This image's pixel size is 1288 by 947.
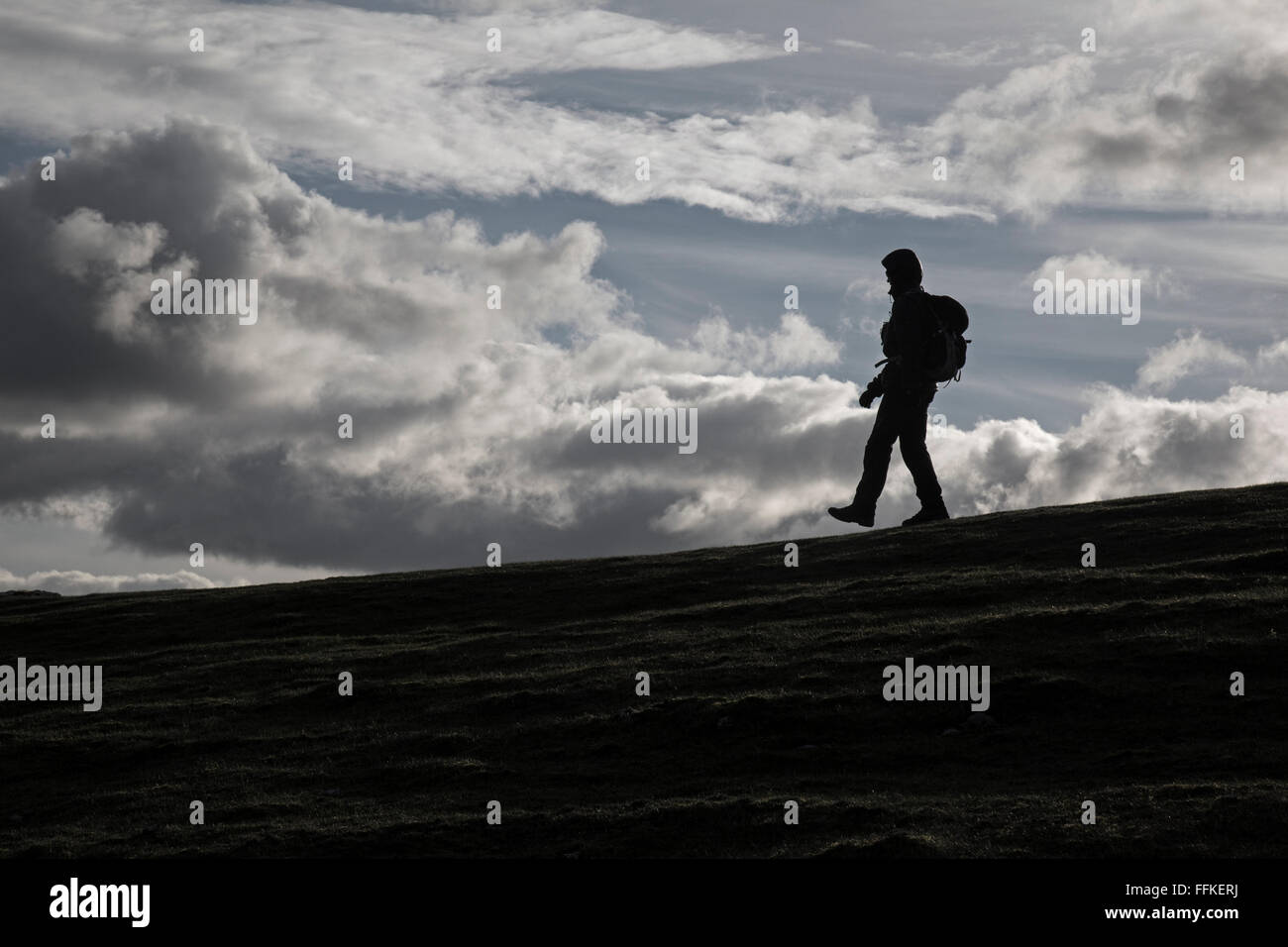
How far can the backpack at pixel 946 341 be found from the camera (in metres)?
29.7

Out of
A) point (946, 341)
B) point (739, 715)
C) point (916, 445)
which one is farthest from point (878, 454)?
point (739, 715)

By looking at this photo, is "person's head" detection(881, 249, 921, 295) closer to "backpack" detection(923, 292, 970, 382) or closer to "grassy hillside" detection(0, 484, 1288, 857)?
"backpack" detection(923, 292, 970, 382)

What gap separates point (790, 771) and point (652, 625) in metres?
9.53

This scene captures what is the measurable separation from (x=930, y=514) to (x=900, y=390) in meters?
3.72

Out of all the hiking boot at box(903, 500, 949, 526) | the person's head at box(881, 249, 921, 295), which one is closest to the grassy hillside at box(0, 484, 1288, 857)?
the hiking boot at box(903, 500, 949, 526)

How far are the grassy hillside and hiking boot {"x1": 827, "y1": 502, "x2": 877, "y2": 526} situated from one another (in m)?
0.82

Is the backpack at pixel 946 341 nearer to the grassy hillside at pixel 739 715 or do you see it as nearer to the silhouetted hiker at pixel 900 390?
the silhouetted hiker at pixel 900 390

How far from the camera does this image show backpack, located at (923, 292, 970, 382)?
29719 millimetres

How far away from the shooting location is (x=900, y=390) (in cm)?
2998

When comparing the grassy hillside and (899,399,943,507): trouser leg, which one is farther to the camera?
(899,399,943,507): trouser leg

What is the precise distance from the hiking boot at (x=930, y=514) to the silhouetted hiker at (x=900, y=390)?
5.61 feet

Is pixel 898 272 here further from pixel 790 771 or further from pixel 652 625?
pixel 790 771
